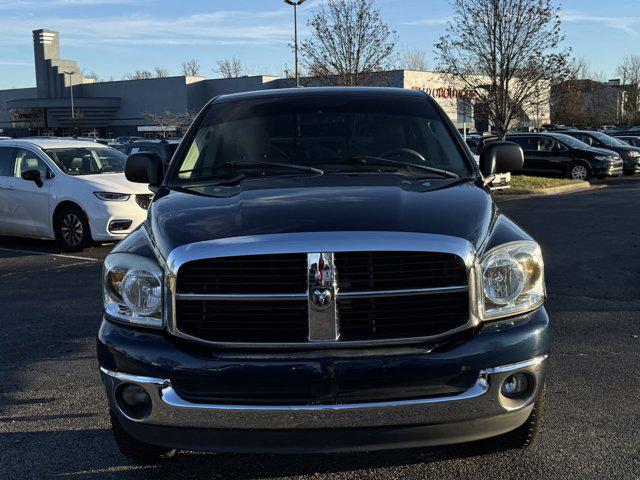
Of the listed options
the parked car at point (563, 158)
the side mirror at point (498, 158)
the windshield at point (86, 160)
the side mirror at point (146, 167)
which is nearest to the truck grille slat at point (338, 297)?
the side mirror at point (498, 158)

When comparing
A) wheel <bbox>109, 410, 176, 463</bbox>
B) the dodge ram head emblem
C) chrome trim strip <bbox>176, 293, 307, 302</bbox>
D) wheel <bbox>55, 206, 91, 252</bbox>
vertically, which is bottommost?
wheel <bbox>109, 410, 176, 463</bbox>

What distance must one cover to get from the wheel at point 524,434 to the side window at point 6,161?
33.3 feet

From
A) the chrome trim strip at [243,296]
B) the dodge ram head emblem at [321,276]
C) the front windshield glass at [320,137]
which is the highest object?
Answer: the front windshield glass at [320,137]

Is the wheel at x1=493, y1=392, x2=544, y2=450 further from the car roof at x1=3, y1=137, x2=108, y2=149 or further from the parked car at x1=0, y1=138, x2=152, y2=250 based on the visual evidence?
the car roof at x1=3, y1=137, x2=108, y2=149

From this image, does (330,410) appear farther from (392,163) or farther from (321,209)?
(392,163)

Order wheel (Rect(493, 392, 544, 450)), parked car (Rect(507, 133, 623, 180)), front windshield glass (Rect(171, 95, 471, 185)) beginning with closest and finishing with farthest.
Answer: wheel (Rect(493, 392, 544, 450))
front windshield glass (Rect(171, 95, 471, 185))
parked car (Rect(507, 133, 623, 180))

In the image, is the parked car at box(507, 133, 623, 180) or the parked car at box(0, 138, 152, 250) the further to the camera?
the parked car at box(507, 133, 623, 180)

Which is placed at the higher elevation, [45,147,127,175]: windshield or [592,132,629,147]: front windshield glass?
[592,132,629,147]: front windshield glass

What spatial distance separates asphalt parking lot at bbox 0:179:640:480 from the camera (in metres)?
3.41

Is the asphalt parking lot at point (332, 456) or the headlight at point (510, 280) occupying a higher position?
the headlight at point (510, 280)

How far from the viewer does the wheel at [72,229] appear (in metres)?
10.6

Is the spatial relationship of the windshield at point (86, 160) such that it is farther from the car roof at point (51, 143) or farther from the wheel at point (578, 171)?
the wheel at point (578, 171)

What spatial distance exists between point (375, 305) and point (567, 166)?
2331 centimetres

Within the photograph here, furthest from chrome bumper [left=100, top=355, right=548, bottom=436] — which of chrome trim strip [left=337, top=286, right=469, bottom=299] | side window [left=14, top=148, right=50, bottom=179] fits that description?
side window [left=14, top=148, right=50, bottom=179]
